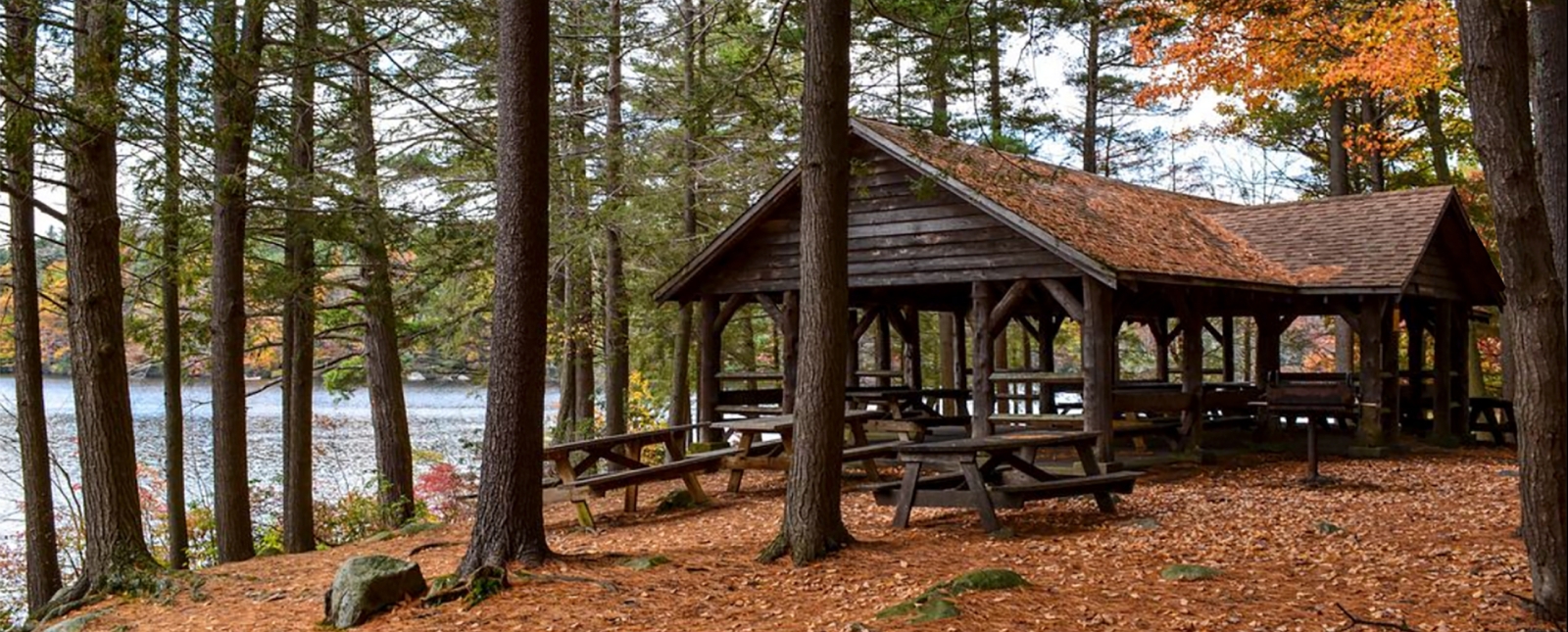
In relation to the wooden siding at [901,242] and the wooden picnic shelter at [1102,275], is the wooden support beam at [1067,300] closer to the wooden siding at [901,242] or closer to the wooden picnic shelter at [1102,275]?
the wooden picnic shelter at [1102,275]

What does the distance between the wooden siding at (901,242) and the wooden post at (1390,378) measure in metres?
5.78

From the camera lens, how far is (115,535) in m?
9.64

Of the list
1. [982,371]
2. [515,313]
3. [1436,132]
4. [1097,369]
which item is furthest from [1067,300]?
[1436,132]

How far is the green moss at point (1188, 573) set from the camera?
24.8 feet

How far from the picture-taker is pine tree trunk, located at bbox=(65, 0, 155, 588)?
30.3 ft

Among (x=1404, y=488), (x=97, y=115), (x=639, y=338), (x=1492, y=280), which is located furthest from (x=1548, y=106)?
(x=639, y=338)

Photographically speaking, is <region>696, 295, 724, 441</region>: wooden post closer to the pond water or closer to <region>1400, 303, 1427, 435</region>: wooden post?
the pond water

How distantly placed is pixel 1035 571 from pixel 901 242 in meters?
7.35

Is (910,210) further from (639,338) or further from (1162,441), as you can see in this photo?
(639,338)

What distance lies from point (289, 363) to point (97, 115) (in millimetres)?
7500

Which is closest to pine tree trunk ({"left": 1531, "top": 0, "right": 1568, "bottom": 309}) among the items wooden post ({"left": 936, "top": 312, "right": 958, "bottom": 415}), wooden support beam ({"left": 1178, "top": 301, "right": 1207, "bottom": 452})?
wooden support beam ({"left": 1178, "top": 301, "right": 1207, "bottom": 452})

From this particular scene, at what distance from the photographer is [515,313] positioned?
8141 millimetres

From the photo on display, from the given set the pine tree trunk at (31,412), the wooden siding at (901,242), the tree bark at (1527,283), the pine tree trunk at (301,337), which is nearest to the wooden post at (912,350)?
the wooden siding at (901,242)

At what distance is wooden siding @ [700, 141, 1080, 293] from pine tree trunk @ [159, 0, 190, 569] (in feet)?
22.6
